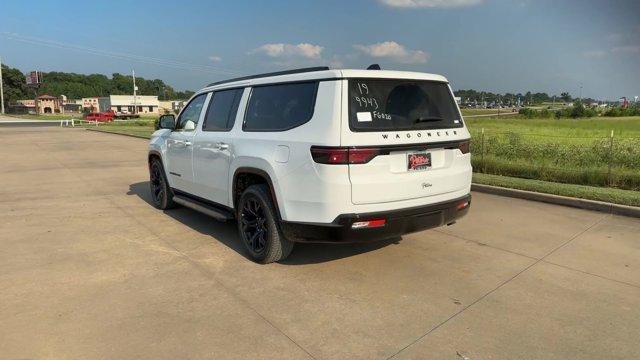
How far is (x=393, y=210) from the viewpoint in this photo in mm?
4020

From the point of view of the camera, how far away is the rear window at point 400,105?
390 cm

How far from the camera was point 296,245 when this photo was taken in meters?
5.29

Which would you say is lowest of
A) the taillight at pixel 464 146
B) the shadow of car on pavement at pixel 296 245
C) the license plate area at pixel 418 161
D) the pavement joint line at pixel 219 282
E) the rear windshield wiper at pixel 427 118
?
the pavement joint line at pixel 219 282

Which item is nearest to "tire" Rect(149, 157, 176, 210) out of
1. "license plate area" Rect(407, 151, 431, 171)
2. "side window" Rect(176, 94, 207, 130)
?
"side window" Rect(176, 94, 207, 130)

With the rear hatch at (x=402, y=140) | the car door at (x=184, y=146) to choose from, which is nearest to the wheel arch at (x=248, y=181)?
the rear hatch at (x=402, y=140)

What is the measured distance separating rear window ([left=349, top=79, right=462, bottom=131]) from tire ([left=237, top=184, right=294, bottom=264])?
1234 millimetres

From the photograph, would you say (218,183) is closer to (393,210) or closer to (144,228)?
(144,228)

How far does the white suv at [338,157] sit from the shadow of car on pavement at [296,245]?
0.35 m

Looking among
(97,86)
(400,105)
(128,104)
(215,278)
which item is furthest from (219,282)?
(97,86)

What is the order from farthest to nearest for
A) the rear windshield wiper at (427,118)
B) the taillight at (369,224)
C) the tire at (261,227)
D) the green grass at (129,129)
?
the green grass at (129,129) → the tire at (261,227) → the rear windshield wiper at (427,118) → the taillight at (369,224)

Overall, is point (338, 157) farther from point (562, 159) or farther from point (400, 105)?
point (562, 159)

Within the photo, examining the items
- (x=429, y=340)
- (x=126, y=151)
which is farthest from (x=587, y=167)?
(x=126, y=151)

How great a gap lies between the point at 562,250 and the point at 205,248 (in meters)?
4.00

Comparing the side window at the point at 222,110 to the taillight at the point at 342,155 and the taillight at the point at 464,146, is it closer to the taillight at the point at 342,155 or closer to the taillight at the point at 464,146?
the taillight at the point at 342,155
